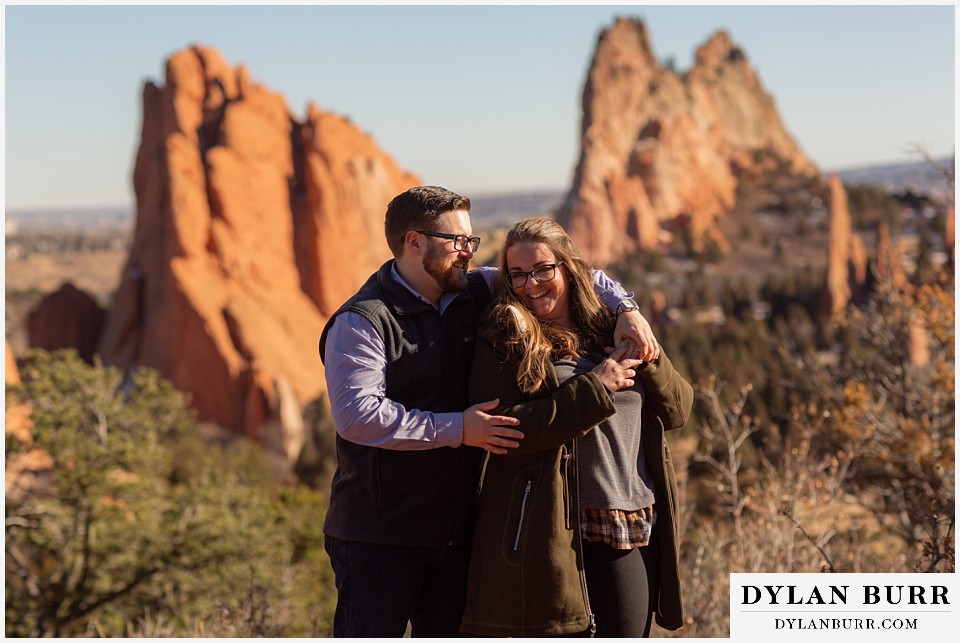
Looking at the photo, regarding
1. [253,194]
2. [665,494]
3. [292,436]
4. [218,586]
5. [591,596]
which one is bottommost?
[292,436]

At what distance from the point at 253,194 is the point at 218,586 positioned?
3172cm

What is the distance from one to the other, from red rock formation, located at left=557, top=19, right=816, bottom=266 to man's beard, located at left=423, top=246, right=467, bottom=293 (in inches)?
2457

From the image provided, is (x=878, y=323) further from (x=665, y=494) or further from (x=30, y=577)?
(x=30, y=577)

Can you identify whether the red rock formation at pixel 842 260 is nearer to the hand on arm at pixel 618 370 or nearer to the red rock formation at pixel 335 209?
the red rock formation at pixel 335 209

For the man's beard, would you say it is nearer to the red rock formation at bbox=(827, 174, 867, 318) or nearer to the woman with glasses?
the woman with glasses

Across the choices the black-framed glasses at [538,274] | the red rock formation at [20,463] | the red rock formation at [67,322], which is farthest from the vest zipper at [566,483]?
the red rock formation at [67,322]

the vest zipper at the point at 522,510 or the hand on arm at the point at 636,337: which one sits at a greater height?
the hand on arm at the point at 636,337

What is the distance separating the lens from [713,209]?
8481 cm

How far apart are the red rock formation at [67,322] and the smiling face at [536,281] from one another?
4186 cm

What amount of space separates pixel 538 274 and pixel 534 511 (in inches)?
31.4

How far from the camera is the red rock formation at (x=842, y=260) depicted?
5484 cm

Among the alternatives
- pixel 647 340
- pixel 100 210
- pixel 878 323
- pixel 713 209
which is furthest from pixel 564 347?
pixel 100 210

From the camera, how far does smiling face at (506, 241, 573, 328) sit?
317cm

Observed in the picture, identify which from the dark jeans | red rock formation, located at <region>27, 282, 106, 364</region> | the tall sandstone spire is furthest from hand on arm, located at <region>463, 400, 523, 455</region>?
red rock formation, located at <region>27, 282, 106, 364</region>
